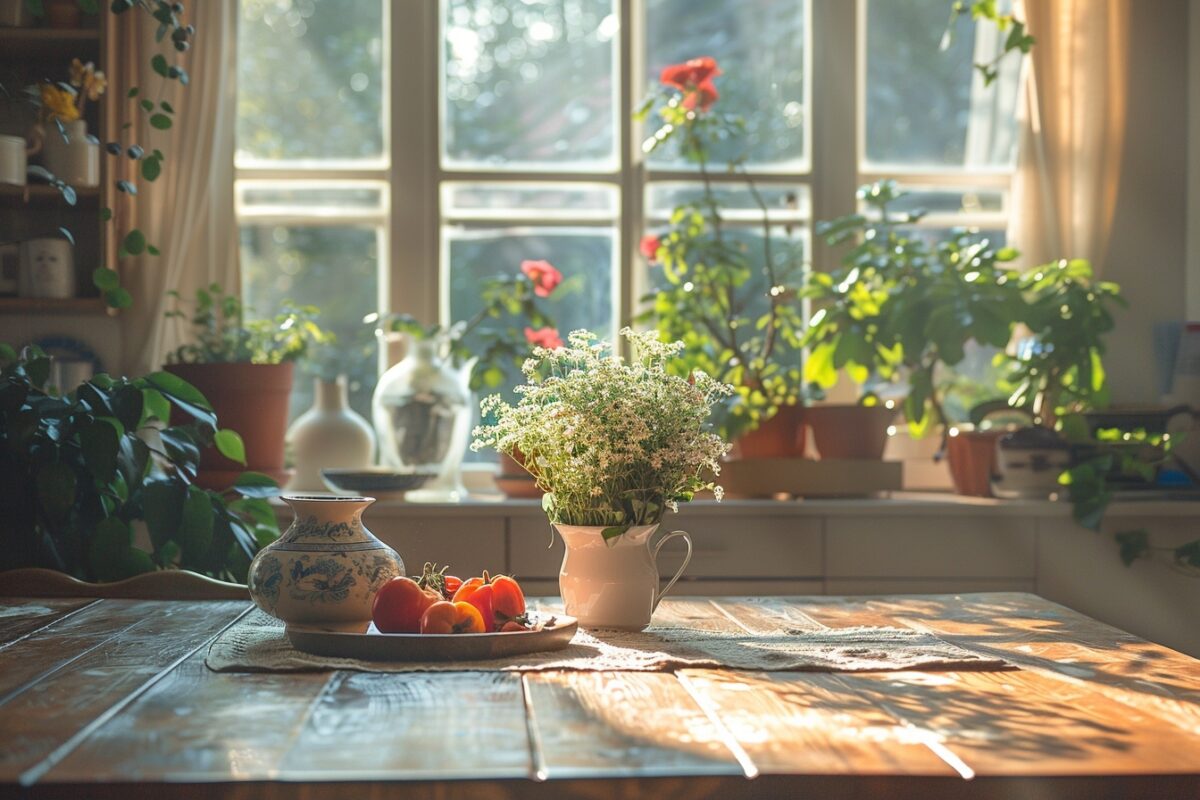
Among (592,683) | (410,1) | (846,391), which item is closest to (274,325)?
(410,1)

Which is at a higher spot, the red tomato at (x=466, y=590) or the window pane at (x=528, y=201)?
the window pane at (x=528, y=201)

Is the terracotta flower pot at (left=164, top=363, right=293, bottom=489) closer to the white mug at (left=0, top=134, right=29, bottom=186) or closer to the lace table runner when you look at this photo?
the white mug at (left=0, top=134, right=29, bottom=186)

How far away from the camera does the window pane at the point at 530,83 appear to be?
3.55 metres

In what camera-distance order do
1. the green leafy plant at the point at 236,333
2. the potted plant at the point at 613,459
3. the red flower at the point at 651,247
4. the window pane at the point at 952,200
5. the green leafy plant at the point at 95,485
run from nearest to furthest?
1. the potted plant at the point at 613,459
2. the green leafy plant at the point at 95,485
3. the green leafy plant at the point at 236,333
4. the red flower at the point at 651,247
5. the window pane at the point at 952,200

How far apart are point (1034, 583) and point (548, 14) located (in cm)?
207

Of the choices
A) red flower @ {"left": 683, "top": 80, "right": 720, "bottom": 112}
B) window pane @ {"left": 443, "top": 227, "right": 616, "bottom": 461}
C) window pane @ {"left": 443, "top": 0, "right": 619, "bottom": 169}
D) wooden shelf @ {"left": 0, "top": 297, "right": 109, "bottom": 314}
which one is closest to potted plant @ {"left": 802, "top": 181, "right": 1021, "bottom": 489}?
red flower @ {"left": 683, "top": 80, "right": 720, "bottom": 112}

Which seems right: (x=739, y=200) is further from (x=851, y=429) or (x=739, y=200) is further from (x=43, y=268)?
(x=43, y=268)

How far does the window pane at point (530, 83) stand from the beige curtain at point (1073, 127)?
1206 mm

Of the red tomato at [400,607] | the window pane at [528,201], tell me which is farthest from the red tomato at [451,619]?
the window pane at [528,201]

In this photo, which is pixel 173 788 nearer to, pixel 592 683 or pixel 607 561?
pixel 592 683

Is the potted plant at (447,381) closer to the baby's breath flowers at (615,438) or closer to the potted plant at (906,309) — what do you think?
the potted plant at (906,309)

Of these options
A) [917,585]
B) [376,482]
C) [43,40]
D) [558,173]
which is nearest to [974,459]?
[917,585]

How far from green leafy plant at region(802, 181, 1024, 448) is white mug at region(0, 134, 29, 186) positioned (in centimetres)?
197

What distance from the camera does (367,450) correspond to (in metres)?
3.29
